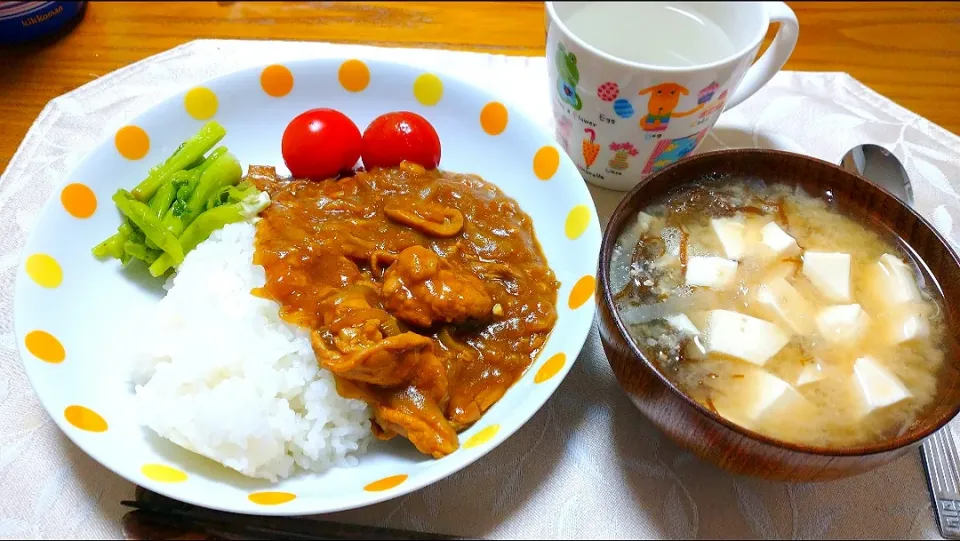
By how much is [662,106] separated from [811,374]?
3.31 feet

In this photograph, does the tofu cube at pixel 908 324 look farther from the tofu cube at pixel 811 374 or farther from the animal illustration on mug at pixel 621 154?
the animal illustration on mug at pixel 621 154

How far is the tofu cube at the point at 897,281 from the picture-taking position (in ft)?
5.80

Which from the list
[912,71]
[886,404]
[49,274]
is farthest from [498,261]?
[912,71]

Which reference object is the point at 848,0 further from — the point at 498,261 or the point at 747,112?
the point at 498,261

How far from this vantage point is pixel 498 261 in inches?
86.1

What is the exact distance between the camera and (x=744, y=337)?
5.52 ft

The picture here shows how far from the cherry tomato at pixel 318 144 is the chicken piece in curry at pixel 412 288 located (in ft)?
0.20

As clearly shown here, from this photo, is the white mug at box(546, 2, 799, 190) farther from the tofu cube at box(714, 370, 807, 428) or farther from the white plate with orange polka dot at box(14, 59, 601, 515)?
the tofu cube at box(714, 370, 807, 428)

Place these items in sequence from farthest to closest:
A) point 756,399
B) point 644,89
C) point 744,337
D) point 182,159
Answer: point 182,159, point 644,89, point 744,337, point 756,399

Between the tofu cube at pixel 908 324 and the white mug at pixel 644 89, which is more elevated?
the white mug at pixel 644 89

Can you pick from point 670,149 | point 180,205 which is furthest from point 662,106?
point 180,205

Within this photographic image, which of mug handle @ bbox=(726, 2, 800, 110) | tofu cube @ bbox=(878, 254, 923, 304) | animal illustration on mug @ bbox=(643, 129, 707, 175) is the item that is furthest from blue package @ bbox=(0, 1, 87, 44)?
tofu cube @ bbox=(878, 254, 923, 304)

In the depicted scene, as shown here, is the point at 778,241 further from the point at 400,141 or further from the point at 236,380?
the point at 236,380

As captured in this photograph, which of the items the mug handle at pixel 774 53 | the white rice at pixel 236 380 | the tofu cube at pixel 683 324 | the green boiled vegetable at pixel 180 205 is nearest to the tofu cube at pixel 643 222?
the tofu cube at pixel 683 324
